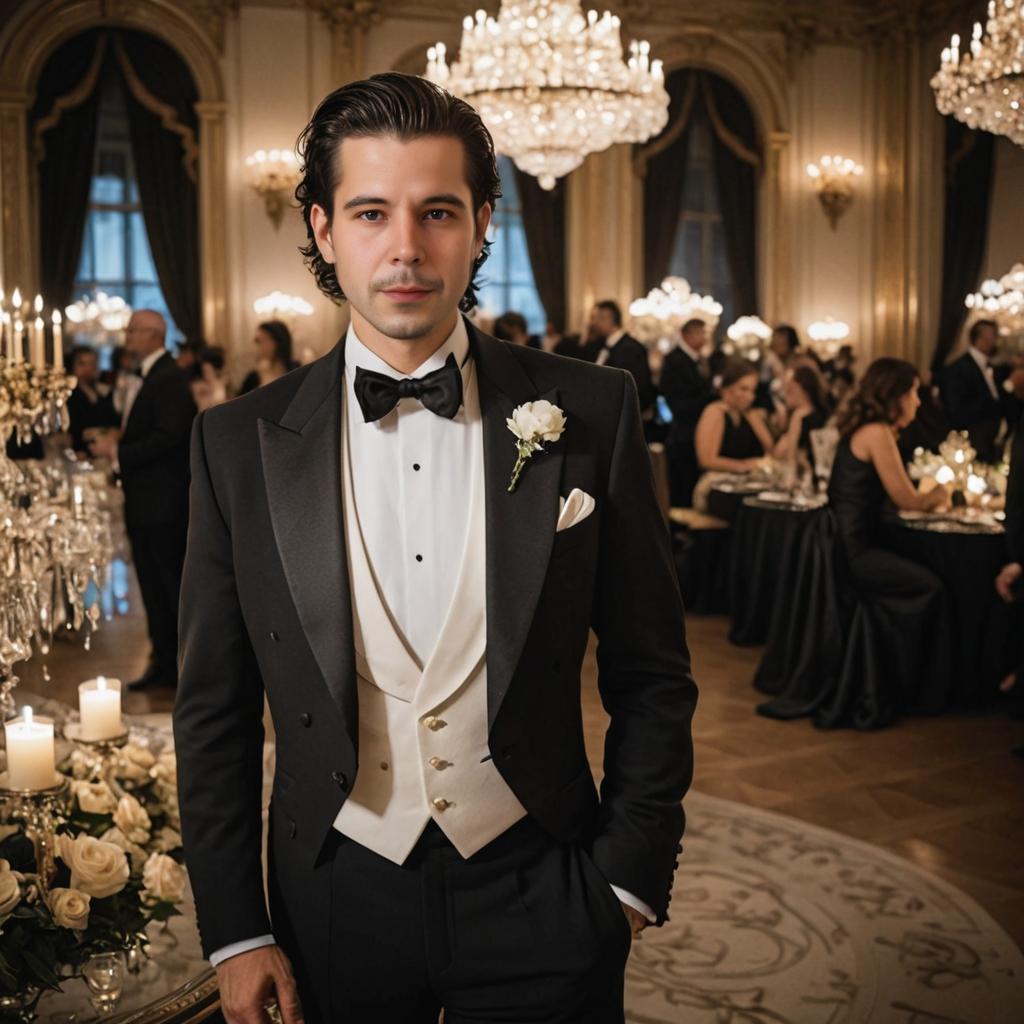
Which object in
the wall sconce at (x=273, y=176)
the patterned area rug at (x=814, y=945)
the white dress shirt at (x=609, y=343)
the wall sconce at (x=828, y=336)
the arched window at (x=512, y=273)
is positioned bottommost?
the patterned area rug at (x=814, y=945)

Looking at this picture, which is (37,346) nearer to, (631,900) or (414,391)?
(414,391)

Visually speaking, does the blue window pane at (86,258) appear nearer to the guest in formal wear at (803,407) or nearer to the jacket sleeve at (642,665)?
the guest in formal wear at (803,407)

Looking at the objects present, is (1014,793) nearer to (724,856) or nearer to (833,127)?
(724,856)

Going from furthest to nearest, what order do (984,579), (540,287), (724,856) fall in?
(540,287)
(984,579)
(724,856)

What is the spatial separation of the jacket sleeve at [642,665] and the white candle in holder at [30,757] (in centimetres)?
119

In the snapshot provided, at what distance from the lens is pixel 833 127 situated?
13.4 metres

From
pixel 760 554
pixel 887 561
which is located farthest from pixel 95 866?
pixel 760 554

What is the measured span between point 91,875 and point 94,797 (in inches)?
11.5

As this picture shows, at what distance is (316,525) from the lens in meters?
1.52

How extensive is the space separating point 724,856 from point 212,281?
9175 millimetres

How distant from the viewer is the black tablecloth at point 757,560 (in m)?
6.18

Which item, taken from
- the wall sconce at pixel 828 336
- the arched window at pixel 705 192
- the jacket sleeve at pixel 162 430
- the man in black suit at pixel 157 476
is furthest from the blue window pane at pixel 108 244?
the jacket sleeve at pixel 162 430

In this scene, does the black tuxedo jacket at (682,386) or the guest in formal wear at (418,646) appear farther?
the black tuxedo jacket at (682,386)

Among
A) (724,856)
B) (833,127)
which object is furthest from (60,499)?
(833,127)
